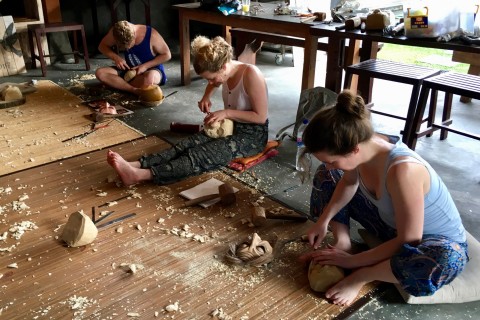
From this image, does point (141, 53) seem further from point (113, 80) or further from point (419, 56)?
point (419, 56)

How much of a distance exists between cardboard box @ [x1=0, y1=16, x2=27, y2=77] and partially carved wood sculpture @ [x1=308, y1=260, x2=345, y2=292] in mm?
4413

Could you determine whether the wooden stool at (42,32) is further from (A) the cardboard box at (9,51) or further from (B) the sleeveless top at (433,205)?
(B) the sleeveless top at (433,205)

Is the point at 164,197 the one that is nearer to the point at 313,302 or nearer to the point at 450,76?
the point at 313,302

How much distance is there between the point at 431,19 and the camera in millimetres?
2600

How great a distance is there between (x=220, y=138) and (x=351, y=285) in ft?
4.22

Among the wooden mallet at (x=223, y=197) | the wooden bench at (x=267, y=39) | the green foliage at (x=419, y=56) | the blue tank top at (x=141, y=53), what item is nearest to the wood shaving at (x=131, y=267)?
the wooden mallet at (x=223, y=197)

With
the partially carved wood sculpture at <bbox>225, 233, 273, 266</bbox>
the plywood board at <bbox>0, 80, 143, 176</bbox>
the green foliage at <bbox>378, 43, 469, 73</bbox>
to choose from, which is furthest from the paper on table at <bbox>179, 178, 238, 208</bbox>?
the green foliage at <bbox>378, 43, 469, 73</bbox>

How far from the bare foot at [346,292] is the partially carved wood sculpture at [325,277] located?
3cm

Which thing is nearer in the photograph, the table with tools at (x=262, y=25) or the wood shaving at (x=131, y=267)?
the wood shaving at (x=131, y=267)

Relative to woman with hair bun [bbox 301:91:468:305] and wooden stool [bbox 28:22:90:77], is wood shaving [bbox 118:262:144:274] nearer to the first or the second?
woman with hair bun [bbox 301:91:468:305]

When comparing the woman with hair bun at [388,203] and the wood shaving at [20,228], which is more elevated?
the woman with hair bun at [388,203]

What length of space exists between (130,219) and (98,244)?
0.23 meters

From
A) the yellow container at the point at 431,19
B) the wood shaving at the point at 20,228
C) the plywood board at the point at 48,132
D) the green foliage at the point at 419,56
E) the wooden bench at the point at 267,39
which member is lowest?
the wood shaving at the point at 20,228

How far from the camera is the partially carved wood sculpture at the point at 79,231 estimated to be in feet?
6.46
